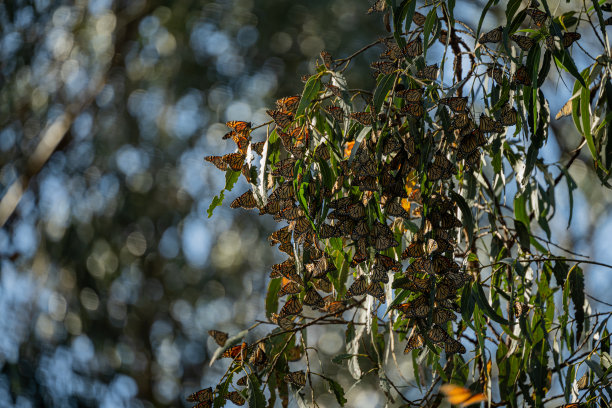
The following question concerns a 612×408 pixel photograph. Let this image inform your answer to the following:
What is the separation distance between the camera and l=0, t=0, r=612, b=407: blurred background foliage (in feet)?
8.91

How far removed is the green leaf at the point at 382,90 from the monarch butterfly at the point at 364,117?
0.03 metres

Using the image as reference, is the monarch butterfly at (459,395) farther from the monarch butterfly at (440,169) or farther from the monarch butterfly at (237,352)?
the monarch butterfly at (237,352)

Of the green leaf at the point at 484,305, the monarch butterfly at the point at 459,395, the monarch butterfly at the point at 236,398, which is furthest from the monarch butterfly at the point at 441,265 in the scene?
the monarch butterfly at the point at 236,398

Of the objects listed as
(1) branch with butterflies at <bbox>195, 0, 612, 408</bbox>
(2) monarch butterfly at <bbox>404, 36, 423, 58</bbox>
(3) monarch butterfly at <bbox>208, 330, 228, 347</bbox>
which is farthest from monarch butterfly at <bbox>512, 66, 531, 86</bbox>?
(3) monarch butterfly at <bbox>208, 330, 228, 347</bbox>

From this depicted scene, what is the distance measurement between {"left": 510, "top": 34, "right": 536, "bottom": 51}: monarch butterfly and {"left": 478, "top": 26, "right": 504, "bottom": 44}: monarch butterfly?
0.02m

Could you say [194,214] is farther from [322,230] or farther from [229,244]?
[322,230]

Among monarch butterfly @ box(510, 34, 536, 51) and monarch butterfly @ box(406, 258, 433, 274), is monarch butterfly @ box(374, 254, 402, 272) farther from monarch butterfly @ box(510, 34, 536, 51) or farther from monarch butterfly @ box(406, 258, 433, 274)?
monarch butterfly @ box(510, 34, 536, 51)

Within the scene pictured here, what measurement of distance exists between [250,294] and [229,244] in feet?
0.70

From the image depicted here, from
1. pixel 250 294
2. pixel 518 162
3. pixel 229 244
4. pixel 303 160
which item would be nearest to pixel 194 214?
pixel 229 244

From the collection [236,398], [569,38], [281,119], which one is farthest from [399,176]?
[236,398]

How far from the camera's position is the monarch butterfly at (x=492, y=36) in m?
0.93

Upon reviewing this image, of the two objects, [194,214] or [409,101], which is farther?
[194,214]

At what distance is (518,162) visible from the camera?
1.28 meters

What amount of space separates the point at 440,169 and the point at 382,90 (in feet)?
0.39
